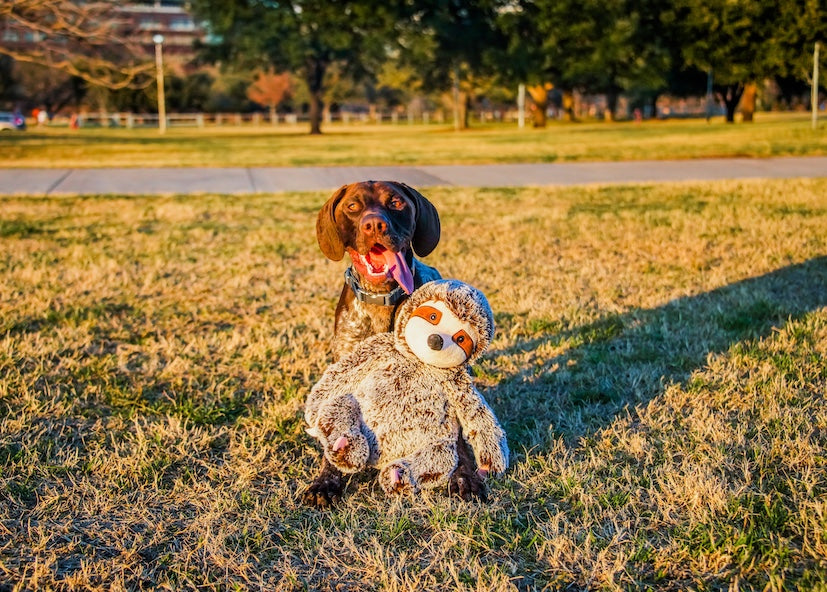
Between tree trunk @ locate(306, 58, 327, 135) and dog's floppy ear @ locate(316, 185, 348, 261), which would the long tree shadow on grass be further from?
tree trunk @ locate(306, 58, 327, 135)

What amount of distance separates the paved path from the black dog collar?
9786 millimetres

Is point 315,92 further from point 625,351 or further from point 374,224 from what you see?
point 374,224

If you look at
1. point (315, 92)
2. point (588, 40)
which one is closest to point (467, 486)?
point (588, 40)

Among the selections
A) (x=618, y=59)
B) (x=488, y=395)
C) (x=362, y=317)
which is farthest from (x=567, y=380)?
(x=618, y=59)

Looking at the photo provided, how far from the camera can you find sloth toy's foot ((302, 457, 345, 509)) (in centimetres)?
269

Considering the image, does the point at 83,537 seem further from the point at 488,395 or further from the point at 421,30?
the point at 421,30

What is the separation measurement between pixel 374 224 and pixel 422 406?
2.06 ft

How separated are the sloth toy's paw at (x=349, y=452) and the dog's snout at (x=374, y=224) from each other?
2.22ft

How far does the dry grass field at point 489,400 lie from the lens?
2346 millimetres

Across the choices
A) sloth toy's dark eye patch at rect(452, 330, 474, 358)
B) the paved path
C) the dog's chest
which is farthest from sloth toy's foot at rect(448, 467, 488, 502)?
the paved path

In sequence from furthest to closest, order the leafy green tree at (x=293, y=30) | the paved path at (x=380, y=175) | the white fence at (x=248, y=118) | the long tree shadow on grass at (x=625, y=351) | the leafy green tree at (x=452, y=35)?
the white fence at (x=248, y=118)
the leafy green tree at (x=452, y=35)
the leafy green tree at (x=293, y=30)
the paved path at (x=380, y=175)
the long tree shadow on grass at (x=625, y=351)

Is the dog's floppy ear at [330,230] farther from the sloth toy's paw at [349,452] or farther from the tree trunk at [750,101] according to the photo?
the tree trunk at [750,101]

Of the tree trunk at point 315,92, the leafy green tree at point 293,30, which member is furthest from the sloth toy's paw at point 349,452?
the tree trunk at point 315,92

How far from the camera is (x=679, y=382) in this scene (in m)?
3.80
